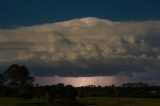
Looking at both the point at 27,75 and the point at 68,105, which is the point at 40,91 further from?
the point at 68,105

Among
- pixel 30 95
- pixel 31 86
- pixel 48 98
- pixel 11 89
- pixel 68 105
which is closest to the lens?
pixel 68 105

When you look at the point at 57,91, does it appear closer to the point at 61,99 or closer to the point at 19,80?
the point at 61,99

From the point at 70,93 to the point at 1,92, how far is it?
57.7 m

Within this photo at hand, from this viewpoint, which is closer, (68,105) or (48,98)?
(68,105)

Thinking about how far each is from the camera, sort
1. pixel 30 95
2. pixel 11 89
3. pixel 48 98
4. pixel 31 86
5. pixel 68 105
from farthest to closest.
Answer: pixel 11 89
pixel 31 86
pixel 30 95
pixel 48 98
pixel 68 105

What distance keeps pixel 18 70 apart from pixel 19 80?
5705mm

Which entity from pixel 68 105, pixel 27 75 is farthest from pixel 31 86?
pixel 68 105

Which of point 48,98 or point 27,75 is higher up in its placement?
point 27,75

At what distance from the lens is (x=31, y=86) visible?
7313 inches

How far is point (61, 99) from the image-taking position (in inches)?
5950

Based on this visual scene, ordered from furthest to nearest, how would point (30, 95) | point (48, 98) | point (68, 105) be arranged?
point (30, 95) < point (48, 98) < point (68, 105)

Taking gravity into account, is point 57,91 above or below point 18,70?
below

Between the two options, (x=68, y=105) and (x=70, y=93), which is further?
(x=70, y=93)

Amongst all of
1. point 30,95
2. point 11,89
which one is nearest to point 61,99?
point 30,95
